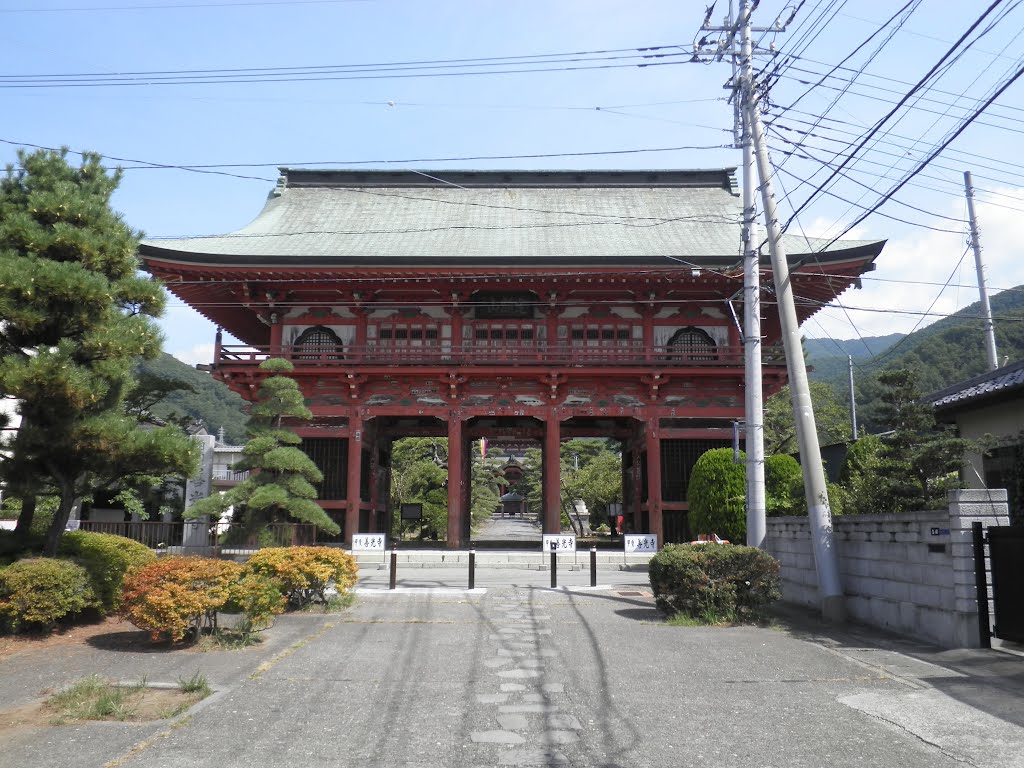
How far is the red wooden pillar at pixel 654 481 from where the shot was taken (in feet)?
76.6

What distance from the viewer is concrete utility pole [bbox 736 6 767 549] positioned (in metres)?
13.7

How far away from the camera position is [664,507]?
23578 mm

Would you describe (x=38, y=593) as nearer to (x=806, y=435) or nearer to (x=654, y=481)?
(x=806, y=435)

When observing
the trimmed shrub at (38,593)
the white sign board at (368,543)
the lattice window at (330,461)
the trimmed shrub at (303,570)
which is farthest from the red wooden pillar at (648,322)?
the trimmed shrub at (38,593)

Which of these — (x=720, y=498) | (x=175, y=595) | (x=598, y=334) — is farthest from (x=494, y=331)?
(x=175, y=595)

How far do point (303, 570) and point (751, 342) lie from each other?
9.06 m

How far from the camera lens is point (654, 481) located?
76.9 ft

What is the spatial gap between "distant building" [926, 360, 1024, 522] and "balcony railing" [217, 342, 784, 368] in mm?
7940

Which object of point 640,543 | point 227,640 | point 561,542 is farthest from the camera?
point 640,543

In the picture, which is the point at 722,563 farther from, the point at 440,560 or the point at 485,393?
the point at 485,393

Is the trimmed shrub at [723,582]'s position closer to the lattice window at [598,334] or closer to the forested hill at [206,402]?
the lattice window at [598,334]

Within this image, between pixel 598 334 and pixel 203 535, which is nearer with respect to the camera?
pixel 203 535

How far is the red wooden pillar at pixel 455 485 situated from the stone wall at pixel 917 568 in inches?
492

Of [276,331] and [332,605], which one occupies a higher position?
[276,331]
